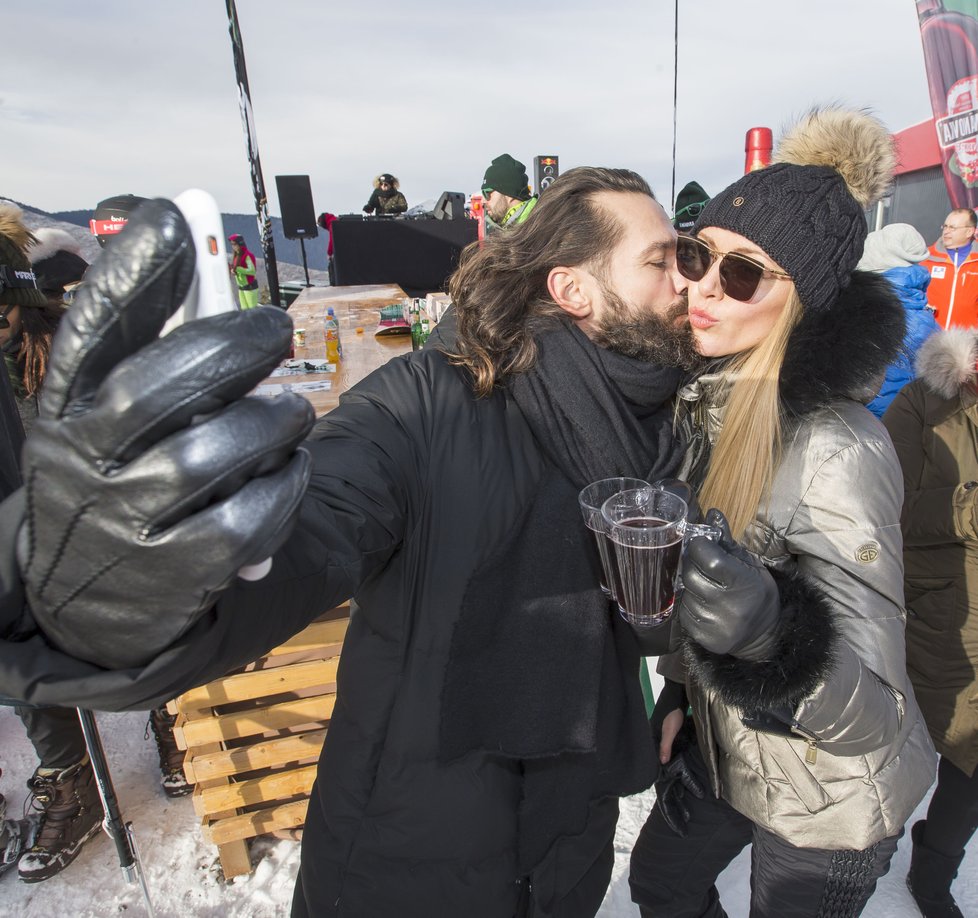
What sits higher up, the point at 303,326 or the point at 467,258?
the point at 467,258

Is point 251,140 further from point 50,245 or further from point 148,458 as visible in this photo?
point 148,458

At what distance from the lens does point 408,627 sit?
3.87ft

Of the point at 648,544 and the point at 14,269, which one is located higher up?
the point at 14,269

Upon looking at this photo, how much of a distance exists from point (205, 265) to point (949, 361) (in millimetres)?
2341

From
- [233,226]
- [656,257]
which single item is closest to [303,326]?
[656,257]

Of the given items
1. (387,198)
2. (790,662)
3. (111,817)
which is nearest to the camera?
(790,662)

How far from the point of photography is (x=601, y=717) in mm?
1356

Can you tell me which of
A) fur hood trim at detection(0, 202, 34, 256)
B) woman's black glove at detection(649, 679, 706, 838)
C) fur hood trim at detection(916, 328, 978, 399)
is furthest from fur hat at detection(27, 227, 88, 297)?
fur hood trim at detection(916, 328, 978, 399)

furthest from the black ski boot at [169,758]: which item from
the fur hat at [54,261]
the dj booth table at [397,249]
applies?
the dj booth table at [397,249]

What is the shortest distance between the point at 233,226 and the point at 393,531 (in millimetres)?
15343

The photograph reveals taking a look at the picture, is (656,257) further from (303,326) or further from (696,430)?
(303,326)

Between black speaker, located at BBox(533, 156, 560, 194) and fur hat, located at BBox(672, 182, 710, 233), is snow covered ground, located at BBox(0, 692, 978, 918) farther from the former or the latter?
black speaker, located at BBox(533, 156, 560, 194)

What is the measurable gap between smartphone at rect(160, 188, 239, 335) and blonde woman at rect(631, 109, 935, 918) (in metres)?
0.77

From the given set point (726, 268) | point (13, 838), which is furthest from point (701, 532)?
point (13, 838)
